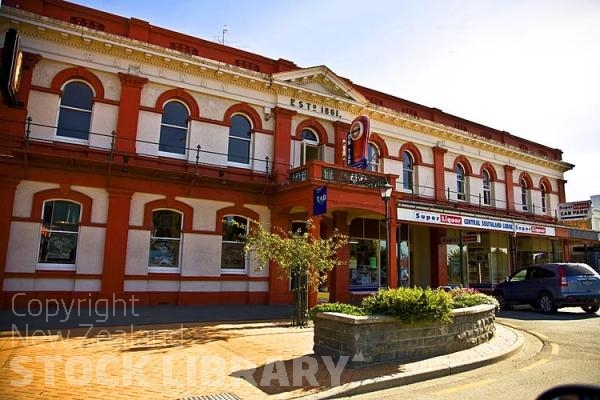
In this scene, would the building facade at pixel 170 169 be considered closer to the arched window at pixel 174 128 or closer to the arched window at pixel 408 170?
the arched window at pixel 174 128

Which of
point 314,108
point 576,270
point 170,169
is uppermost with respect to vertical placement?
point 314,108

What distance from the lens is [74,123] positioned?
1382 centimetres

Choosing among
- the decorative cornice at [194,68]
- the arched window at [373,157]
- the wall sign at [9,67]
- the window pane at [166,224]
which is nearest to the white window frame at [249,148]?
the decorative cornice at [194,68]

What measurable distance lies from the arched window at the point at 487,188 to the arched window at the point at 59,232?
21.1 m

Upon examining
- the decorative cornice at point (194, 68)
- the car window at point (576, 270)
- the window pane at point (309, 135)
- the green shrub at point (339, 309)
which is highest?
the decorative cornice at point (194, 68)

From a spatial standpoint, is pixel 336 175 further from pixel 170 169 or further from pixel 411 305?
pixel 411 305

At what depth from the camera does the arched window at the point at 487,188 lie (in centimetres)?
2427

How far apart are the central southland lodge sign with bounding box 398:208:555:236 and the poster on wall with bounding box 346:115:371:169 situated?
2.64m

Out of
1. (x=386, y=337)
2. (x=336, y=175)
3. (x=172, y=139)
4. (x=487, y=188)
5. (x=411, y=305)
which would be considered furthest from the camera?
(x=487, y=188)

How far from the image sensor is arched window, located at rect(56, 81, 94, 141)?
1368cm

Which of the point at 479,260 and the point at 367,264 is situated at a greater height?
the point at 479,260

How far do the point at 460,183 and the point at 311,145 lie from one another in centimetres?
1012

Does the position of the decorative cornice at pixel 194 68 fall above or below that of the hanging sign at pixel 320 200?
above

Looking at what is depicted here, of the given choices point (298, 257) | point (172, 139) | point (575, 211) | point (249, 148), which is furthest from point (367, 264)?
point (575, 211)
